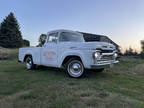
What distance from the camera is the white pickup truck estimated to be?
4477 mm

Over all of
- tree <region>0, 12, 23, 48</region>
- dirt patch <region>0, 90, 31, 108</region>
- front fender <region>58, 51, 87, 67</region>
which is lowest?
dirt patch <region>0, 90, 31, 108</region>

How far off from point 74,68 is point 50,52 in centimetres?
150

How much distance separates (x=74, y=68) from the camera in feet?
16.4

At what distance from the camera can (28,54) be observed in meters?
7.32

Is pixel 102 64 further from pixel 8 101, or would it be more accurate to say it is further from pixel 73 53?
pixel 8 101

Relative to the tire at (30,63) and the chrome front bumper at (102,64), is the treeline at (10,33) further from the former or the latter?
the chrome front bumper at (102,64)

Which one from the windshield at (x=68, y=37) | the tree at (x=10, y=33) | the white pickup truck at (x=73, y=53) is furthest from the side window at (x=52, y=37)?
the tree at (x=10, y=33)

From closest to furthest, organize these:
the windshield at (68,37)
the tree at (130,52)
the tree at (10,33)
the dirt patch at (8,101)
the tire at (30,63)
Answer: the dirt patch at (8,101)
the windshield at (68,37)
the tire at (30,63)
the tree at (10,33)
the tree at (130,52)

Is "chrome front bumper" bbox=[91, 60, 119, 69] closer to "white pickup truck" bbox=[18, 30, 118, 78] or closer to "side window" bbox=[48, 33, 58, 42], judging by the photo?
"white pickup truck" bbox=[18, 30, 118, 78]

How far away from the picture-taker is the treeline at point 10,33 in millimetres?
28781

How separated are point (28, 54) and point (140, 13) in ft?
32.3

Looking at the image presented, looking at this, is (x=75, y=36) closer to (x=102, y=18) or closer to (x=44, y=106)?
(x=44, y=106)

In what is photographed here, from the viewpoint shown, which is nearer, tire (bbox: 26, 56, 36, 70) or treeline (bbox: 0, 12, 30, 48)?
tire (bbox: 26, 56, 36, 70)

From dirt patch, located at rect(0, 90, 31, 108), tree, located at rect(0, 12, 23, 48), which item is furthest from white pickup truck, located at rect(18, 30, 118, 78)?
tree, located at rect(0, 12, 23, 48)
